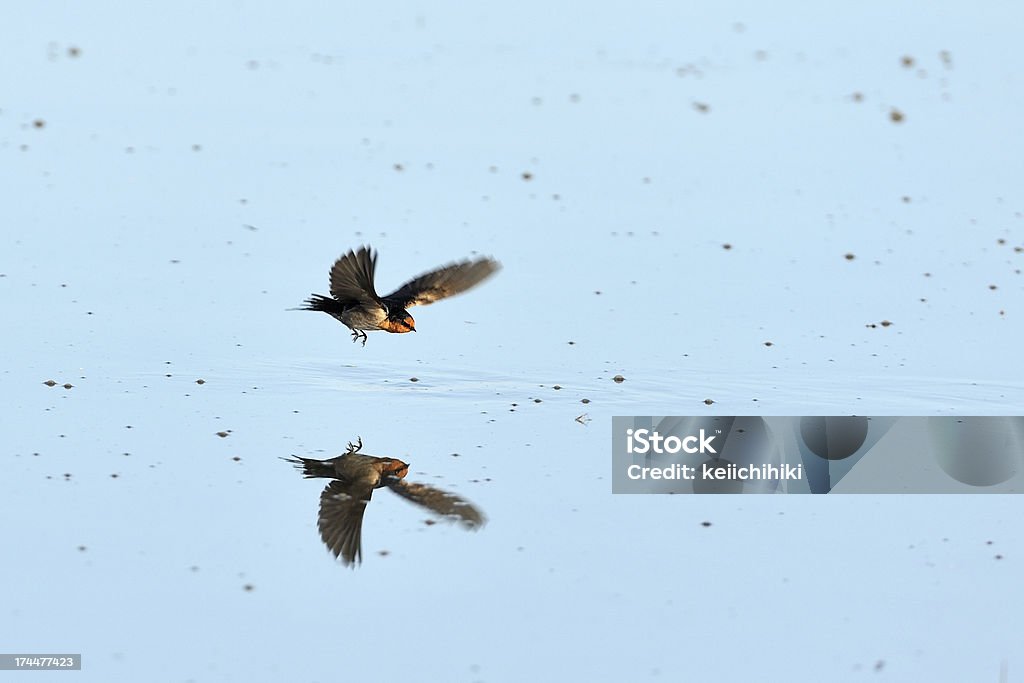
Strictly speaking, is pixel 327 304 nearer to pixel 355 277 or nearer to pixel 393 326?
pixel 393 326

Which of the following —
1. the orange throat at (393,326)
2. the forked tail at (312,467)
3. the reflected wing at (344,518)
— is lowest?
the reflected wing at (344,518)

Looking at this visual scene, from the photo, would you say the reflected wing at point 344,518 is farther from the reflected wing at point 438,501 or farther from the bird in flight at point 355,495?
the reflected wing at point 438,501

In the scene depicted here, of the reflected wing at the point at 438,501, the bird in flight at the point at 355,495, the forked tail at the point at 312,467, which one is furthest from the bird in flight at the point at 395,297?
the reflected wing at the point at 438,501

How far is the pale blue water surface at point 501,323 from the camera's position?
5.56 m

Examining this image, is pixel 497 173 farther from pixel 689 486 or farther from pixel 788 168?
pixel 689 486

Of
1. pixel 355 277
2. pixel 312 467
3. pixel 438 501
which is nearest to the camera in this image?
pixel 438 501

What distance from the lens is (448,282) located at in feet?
26.0

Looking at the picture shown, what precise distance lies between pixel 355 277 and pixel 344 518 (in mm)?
1447

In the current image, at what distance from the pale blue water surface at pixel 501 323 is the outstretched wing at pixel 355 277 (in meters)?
0.56

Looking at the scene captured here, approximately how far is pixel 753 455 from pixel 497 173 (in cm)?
497

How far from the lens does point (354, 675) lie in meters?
5.04

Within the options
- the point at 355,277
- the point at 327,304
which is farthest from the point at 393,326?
the point at 355,277

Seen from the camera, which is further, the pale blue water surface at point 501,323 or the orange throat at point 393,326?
the orange throat at point 393,326

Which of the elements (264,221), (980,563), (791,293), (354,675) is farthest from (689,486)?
(264,221)
